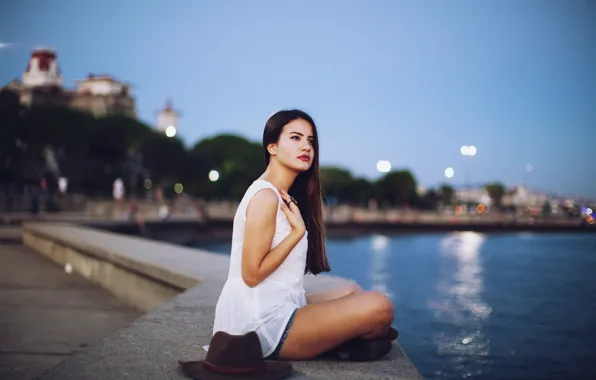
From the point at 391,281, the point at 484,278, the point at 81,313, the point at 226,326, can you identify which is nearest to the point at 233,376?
the point at 226,326

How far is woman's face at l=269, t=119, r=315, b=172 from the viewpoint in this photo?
12.2 feet

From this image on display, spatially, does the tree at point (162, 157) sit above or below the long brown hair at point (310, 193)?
above

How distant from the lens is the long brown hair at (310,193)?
148 inches

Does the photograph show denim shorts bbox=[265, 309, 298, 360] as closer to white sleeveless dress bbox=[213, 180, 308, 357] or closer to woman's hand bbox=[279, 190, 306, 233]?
white sleeveless dress bbox=[213, 180, 308, 357]

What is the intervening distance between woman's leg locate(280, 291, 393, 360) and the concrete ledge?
10 cm

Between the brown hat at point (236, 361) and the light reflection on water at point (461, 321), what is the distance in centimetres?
568

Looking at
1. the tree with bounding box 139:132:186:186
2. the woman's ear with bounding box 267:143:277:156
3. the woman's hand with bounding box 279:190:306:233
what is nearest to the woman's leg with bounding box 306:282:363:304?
the woman's hand with bounding box 279:190:306:233

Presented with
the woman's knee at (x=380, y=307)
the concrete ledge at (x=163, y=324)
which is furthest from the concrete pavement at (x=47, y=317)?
the woman's knee at (x=380, y=307)

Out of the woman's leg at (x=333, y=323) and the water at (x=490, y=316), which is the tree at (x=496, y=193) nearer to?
the water at (x=490, y=316)

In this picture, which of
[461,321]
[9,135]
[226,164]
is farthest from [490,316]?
[226,164]

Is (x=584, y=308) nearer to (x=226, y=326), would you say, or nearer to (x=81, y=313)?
(x=81, y=313)

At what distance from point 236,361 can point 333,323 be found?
587mm

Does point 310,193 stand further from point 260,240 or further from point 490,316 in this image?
point 490,316

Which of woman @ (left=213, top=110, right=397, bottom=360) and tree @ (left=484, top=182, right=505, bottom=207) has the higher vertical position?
tree @ (left=484, top=182, right=505, bottom=207)
